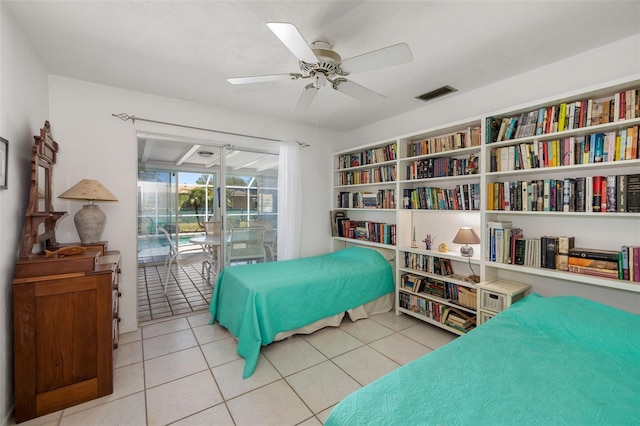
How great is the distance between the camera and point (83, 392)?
180 cm

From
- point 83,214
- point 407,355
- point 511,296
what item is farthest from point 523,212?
point 83,214

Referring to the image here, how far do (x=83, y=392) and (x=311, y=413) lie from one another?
1.52 m

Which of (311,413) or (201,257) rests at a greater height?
(201,257)

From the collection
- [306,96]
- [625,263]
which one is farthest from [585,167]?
[306,96]

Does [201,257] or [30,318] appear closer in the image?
[30,318]

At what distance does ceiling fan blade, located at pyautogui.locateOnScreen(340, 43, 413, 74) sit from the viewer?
4.78ft

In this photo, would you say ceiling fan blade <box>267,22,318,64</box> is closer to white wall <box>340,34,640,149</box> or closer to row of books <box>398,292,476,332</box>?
white wall <box>340,34,640,149</box>

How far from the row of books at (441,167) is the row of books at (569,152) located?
0.19 metres

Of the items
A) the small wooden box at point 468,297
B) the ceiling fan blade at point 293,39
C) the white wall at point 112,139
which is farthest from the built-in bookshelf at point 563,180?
the white wall at point 112,139

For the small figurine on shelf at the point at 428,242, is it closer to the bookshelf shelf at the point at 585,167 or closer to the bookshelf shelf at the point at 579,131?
the bookshelf shelf at the point at 585,167

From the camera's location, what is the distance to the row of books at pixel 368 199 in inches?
135

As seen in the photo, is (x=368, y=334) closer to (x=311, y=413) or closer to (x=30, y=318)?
(x=311, y=413)

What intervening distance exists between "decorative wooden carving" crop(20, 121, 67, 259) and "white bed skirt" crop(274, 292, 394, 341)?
1.95 m

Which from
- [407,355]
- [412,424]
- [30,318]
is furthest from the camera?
[407,355]
